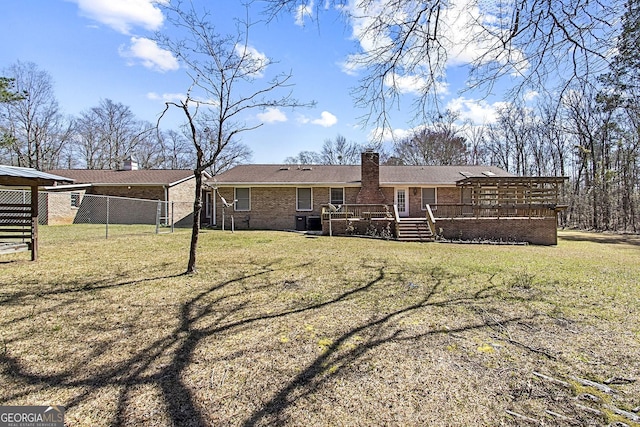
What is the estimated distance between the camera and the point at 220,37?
706 cm

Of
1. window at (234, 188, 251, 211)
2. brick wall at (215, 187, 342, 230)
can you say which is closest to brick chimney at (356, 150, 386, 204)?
brick wall at (215, 187, 342, 230)

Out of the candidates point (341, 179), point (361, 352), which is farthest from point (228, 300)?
point (341, 179)

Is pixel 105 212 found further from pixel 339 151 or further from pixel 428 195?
pixel 339 151

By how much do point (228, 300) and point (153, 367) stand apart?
197 centimetres

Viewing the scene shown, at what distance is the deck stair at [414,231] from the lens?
45.8 feet

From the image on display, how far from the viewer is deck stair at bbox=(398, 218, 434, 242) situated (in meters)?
14.0

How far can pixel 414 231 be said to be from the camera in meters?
14.6

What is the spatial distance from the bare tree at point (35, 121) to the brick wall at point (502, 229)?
35266 mm

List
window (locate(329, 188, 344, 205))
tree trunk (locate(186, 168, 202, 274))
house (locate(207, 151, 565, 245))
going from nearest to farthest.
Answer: tree trunk (locate(186, 168, 202, 274)) < house (locate(207, 151, 565, 245)) < window (locate(329, 188, 344, 205))

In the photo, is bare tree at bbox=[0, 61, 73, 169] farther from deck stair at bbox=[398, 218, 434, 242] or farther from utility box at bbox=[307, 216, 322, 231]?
deck stair at bbox=[398, 218, 434, 242]

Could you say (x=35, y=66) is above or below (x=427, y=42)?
above

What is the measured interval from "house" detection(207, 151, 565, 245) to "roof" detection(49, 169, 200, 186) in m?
3.52

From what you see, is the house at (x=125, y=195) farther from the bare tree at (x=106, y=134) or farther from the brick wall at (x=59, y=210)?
the bare tree at (x=106, y=134)

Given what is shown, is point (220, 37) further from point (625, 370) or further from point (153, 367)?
point (625, 370)
